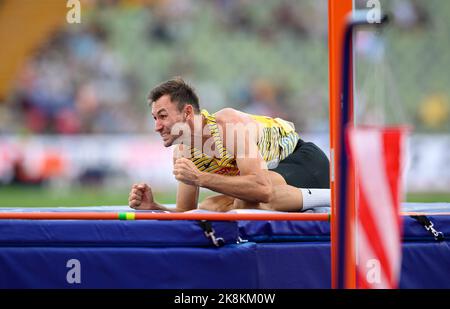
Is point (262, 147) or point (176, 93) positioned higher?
point (176, 93)

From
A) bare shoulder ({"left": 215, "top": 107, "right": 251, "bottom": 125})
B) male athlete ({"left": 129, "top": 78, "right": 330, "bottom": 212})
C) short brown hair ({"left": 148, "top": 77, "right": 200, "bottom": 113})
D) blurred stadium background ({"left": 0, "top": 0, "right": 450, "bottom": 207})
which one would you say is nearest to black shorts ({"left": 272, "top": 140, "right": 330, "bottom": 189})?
male athlete ({"left": 129, "top": 78, "right": 330, "bottom": 212})

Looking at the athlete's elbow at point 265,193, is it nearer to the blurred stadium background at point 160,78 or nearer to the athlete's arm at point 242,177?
the athlete's arm at point 242,177

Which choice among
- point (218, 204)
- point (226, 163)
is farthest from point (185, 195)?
point (226, 163)

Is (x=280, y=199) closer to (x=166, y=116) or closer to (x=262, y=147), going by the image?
(x=262, y=147)

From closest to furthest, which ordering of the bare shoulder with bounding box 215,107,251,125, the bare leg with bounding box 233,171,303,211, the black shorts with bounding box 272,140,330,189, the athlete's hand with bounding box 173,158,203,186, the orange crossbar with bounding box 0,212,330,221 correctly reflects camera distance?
the orange crossbar with bounding box 0,212,330,221 → the athlete's hand with bounding box 173,158,203,186 → the bare leg with bounding box 233,171,303,211 → the bare shoulder with bounding box 215,107,251,125 → the black shorts with bounding box 272,140,330,189

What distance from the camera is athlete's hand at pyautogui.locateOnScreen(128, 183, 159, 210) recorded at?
13.4 feet

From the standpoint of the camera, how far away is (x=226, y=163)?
13.9 feet

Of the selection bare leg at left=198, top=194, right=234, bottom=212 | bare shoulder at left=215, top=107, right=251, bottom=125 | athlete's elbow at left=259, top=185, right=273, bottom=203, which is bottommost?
bare leg at left=198, top=194, right=234, bottom=212

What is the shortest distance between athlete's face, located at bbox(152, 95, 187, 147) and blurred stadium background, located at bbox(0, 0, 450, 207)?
7.07 metres

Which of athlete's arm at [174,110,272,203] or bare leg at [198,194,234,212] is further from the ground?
athlete's arm at [174,110,272,203]

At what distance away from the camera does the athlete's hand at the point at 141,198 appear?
4.09m

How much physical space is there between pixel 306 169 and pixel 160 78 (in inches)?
319

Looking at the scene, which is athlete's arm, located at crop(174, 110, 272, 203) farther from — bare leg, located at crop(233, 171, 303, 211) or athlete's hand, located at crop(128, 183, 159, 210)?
athlete's hand, located at crop(128, 183, 159, 210)

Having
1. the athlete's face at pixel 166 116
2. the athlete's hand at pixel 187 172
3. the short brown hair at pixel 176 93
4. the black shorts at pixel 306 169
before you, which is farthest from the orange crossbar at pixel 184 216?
the black shorts at pixel 306 169
